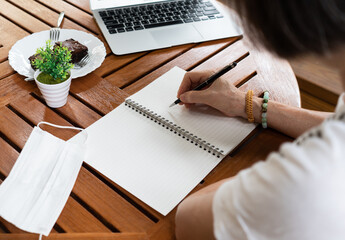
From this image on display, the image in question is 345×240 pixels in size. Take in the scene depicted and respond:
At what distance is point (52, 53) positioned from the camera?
914 millimetres

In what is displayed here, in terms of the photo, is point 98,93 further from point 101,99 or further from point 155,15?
point 155,15

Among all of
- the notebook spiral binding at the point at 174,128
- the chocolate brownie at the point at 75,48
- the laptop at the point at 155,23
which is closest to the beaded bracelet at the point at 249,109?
the notebook spiral binding at the point at 174,128

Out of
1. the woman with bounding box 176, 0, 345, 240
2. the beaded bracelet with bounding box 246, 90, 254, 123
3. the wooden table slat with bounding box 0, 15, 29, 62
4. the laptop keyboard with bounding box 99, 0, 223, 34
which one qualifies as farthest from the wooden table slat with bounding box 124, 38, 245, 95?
the woman with bounding box 176, 0, 345, 240

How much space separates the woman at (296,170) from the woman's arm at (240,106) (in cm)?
35

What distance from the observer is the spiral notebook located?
2.59ft

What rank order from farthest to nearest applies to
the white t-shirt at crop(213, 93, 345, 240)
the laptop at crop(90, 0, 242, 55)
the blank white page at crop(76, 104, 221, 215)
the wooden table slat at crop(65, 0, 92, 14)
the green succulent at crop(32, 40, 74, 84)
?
the wooden table slat at crop(65, 0, 92, 14)
the laptop at crop(90, 0, 242, 55)
the green succulent at crop(32, 40, 74, 84)
the blank white page at crop(76, 104, 221, 215)
the white t-shirt at crop(213, 93, 345, 240)

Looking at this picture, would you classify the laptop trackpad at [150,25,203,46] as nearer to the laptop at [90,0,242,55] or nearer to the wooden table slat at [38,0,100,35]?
the laptop at [90,0,242,55]

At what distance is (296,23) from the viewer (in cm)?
49

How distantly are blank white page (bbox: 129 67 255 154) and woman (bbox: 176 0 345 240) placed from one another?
0.35m

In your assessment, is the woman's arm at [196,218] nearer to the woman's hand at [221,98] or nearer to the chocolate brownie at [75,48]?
the woman's hand at [221,98]

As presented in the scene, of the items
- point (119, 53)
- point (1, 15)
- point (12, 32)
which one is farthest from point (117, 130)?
point (1, 15)

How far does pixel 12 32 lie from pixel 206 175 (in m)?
0.79

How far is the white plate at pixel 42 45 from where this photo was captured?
104 centimetres

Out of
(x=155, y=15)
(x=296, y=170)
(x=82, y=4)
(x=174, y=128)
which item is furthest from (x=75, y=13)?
(x=296, y=170)
